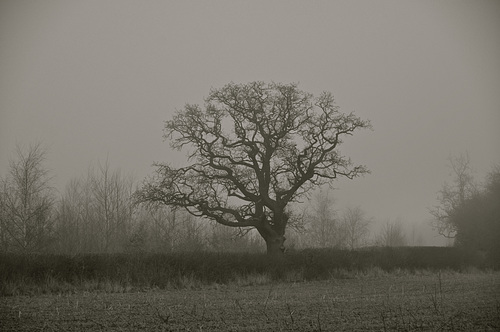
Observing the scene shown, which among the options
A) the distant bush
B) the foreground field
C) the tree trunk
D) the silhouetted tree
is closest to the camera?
the foreground field

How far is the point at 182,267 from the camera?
21.9m

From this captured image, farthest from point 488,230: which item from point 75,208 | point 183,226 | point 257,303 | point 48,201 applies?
point 75,208

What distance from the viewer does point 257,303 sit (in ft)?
42.3

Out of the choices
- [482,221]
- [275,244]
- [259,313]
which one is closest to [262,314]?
[259,313]

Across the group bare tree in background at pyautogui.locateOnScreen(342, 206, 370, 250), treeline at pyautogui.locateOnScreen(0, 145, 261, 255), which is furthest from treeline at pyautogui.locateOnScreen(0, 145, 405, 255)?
bare tree in background at pyautogui.locateOnScreen(342, 206, 370, 250)

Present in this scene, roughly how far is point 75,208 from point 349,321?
38.2m

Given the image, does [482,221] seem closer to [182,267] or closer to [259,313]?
[182,267]

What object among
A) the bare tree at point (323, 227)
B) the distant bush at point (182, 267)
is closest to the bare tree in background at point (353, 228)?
the bare tree at point (323, 227)

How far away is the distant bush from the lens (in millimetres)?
18219

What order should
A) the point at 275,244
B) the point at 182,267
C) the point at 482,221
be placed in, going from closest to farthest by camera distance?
the point at 182,267, the point at 275,244, the point at 482,221

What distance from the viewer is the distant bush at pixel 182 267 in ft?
59.8

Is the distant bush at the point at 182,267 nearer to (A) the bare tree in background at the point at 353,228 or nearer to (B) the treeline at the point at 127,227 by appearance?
(B) the treeline at the point at 127,227

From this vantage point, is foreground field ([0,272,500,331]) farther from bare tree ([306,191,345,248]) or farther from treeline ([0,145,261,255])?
bare tree ([306,191,345,248])

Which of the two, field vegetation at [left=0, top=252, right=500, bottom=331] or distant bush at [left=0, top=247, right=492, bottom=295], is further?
distant bush at [left=0, top=247, right=492, bottom=295]
